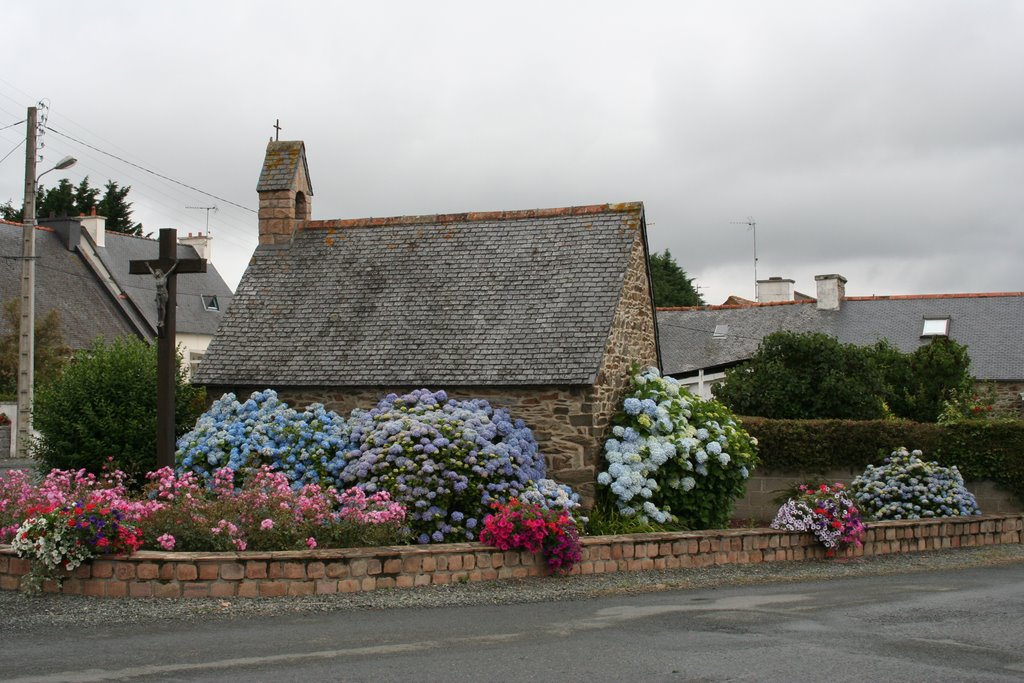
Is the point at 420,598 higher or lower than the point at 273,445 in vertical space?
lower

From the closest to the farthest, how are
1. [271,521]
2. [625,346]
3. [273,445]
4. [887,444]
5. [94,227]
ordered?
[271,521] < [273,445] < [625,346] < [887,444] < [94,227]

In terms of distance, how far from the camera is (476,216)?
1998 centimetres

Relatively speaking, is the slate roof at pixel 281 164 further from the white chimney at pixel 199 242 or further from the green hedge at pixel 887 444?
the white chimney at pixel 199 242

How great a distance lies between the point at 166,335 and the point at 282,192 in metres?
6.42

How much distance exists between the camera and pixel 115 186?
5712cm

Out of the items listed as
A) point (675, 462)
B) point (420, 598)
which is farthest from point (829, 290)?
point (420, 598)

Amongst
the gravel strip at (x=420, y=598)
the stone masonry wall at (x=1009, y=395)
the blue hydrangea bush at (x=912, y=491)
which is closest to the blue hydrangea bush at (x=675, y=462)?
the gravel strip at (x=420, y=598)

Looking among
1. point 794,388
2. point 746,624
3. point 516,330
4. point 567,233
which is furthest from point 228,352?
point 794,388

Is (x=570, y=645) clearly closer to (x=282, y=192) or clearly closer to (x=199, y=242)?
(x=282, y=192)

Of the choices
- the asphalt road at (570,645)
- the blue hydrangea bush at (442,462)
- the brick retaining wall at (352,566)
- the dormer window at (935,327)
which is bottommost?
the asphalt road at (570,645)

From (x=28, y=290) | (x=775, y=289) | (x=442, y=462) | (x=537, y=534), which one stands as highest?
(x=775, y=289)

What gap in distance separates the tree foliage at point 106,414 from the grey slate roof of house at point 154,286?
26218 millimetres

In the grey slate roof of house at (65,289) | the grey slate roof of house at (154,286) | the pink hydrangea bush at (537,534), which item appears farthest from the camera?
the grey slate roof of house at (154,286)

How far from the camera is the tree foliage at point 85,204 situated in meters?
54.9
